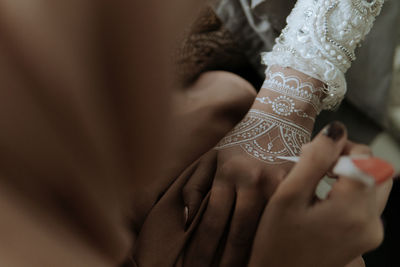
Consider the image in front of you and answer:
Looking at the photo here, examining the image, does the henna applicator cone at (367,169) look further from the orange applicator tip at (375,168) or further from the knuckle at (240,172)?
the knuckle at (240,172)

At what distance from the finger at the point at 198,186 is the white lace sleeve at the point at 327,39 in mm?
177

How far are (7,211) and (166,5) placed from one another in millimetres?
209

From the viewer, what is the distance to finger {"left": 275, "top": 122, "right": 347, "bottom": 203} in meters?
0.32

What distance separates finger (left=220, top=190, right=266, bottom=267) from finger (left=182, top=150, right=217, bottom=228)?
49 mm

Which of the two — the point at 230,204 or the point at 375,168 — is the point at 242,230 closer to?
the point at 230,204

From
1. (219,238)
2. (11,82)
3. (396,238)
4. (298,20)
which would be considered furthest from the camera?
(396,238)

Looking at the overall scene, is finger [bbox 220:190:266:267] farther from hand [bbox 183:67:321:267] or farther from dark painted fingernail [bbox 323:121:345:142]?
dark painted fingernail [bbox 323:121:345:142]

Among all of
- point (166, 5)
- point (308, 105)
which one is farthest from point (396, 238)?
point (166, 5)

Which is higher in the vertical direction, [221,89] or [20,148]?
[20,148]

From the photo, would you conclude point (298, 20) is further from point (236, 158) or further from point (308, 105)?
point (236, 158)

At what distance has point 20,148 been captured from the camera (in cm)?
28

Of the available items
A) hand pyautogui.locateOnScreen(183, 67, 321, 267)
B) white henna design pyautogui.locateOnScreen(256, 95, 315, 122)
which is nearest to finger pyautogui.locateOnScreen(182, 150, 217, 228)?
A: hand pyautogui.locateOnScreen(183, 67, 321, 267)

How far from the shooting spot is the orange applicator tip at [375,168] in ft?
0.97

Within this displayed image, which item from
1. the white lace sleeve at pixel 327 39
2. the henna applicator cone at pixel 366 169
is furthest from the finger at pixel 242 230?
the white lace sleeve at pixel 327 39
